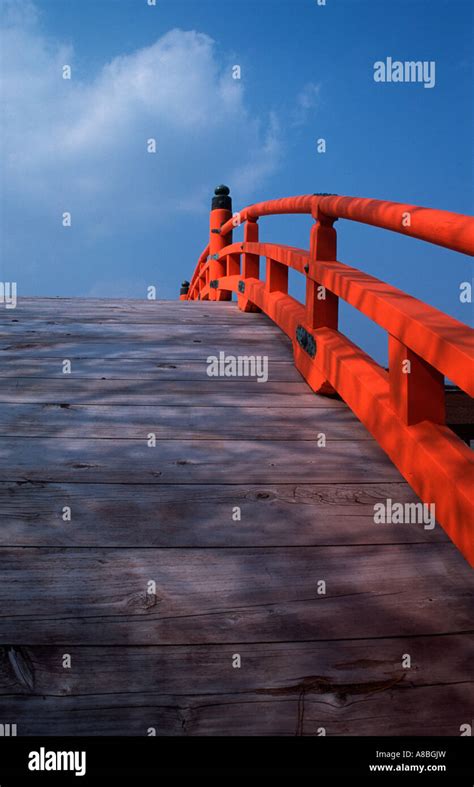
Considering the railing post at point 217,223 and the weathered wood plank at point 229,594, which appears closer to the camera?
the weathered wood plank at point 229,594

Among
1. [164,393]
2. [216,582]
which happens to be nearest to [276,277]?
[164,393]

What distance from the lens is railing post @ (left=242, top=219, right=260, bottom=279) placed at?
468cm

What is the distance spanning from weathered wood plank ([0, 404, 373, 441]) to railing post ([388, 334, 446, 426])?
0.42 meters

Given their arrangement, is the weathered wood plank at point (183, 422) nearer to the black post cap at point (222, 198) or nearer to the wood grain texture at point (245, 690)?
the wood grain texture at point (245, 690)

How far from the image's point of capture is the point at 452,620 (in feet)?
4.28

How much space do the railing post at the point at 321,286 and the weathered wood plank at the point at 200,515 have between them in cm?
112

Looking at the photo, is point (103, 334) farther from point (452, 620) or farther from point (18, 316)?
point (452, 620)

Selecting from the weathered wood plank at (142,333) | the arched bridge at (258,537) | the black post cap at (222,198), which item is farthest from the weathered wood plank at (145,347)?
the black post cap at (222,198)

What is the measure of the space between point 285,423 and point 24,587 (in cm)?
123

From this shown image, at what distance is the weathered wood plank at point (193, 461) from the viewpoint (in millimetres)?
1840

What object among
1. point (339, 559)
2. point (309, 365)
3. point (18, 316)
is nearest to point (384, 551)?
point (339, 559)

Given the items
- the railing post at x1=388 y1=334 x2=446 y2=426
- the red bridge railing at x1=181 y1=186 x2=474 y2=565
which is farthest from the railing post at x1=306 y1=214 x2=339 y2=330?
the railing post at x1=388 y1=334 x2=446 y2=426

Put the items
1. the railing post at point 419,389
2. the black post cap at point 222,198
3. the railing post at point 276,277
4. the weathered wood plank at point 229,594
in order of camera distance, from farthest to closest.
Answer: the black post cap at point 222,198 < the railing post at point 276,277 < the railing post at point 419,389 < the weathered wood plank at point 229,594
